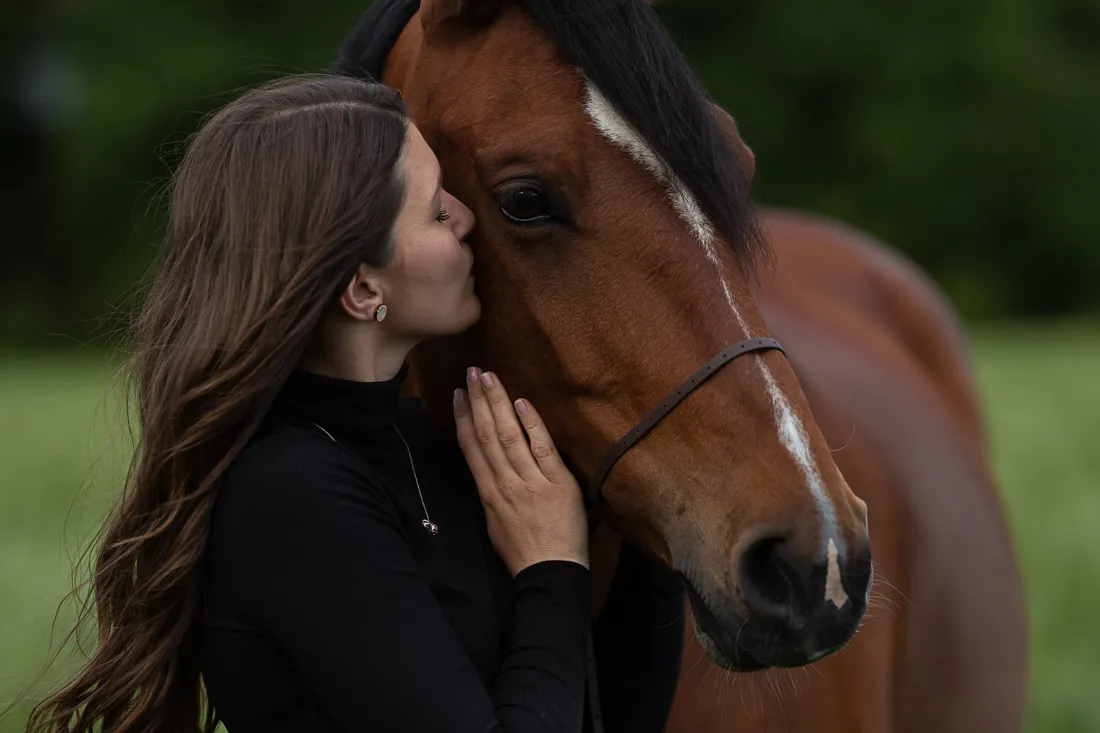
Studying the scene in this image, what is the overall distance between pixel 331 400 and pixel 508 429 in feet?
0.94

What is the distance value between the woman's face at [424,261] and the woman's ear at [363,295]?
16 mm

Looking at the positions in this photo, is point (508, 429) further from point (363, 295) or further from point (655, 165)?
point (655, 165)

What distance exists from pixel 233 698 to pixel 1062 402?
9853 mm

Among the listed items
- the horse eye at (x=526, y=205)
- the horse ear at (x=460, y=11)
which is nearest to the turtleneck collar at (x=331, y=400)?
the horse eye at (x=526, y=205)

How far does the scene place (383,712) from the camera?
1.72 meters

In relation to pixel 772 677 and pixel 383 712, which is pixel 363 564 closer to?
pixel 383 712

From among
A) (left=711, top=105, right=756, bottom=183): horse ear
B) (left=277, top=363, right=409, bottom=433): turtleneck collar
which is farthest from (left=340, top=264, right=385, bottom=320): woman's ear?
(left=711, top=105, right=756, bottom=183): horse ear

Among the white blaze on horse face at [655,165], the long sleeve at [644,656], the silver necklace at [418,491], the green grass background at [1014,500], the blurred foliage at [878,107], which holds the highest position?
the white blaze on horse face at [655,165]

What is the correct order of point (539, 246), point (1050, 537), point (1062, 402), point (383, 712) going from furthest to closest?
point (1062, 402), point (1050, 537), point (539, 246), point (383, 712)

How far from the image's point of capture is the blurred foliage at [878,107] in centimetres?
2377

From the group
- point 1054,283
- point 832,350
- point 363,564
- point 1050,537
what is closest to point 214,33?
point 1054,283

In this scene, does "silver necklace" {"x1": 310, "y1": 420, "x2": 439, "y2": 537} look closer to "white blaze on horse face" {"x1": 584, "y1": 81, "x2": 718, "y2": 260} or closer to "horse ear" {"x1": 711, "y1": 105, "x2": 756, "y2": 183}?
"white blaze on horse face" {"x1": 584, "y1": 81, "x2": 718, "y2": 260}

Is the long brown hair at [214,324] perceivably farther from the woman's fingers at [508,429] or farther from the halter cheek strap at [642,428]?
the halter cheek strap at [642,428]

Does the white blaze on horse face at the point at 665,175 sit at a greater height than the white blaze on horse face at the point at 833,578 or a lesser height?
greater
